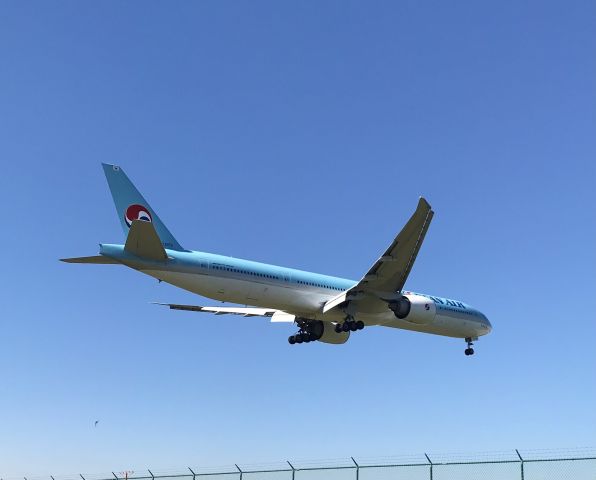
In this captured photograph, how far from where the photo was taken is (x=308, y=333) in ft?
133

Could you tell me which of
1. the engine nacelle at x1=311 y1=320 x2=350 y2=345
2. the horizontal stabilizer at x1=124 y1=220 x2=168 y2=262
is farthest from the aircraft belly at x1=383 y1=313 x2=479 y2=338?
the horizontal stabilizer at x1=124 y1=220 x2=168 y2=262

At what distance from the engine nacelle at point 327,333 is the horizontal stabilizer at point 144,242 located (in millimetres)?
11661

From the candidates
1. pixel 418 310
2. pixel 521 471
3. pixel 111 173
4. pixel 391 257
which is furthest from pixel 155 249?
pixel 521 471

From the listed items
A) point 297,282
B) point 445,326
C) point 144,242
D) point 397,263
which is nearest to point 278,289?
point 297,282

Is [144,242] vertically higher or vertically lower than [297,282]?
lower

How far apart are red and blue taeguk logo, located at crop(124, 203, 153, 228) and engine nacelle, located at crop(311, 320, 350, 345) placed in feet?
36.8

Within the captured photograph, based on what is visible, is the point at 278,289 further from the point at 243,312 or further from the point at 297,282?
the point at 243,312

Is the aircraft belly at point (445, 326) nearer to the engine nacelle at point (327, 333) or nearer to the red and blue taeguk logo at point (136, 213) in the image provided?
the engine nacelle at point (327, 333)

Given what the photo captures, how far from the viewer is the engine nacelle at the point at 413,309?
35.4m

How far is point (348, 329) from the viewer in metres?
36.9

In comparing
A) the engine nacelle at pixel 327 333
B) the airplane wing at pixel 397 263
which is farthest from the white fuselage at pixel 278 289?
the engine nacelle at pixel 327 333

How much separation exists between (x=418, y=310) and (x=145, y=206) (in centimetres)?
1364

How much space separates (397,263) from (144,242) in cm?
1137

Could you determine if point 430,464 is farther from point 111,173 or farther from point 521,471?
point 111,173
